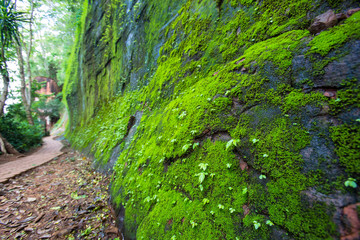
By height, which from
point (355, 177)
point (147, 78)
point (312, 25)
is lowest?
point (355, 177)

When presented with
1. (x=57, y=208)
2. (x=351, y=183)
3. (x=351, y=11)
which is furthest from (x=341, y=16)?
(x=57, y=208)

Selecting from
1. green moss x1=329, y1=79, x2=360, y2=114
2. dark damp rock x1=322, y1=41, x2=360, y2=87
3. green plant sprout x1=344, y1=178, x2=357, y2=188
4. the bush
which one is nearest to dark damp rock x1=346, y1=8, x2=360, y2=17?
dark damp rock x1=322, y1=41, x2=360, y2=87

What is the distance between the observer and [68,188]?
17.9ft

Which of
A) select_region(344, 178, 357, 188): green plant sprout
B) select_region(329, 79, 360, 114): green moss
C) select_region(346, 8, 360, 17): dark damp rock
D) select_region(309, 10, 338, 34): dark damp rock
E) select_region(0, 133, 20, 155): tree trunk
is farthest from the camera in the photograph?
select_region(0, 133, 20, 155): tree trunk

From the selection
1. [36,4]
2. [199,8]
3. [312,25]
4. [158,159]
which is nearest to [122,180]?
[158,159]

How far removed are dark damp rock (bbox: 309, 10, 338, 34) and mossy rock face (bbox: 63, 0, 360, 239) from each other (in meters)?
0.09

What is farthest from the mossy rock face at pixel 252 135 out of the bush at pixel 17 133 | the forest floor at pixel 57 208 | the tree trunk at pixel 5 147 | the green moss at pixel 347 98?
the bush at pixel 17 133

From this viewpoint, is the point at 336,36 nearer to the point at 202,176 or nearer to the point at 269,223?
the point at 269,223

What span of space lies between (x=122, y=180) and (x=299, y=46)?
16.0ft

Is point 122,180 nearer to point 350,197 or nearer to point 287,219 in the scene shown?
point 287,219

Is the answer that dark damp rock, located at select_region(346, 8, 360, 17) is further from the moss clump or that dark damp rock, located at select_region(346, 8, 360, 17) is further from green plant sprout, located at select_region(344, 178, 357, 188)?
green plant sprout, located at select_region(344, 178, 357, 188)

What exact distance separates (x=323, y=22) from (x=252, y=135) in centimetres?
185

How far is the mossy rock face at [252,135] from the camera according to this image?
5.10ft

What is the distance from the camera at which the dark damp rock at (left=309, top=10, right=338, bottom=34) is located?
2057 mm
